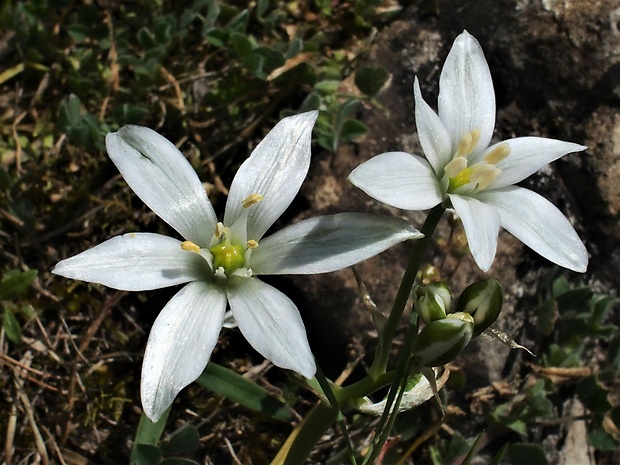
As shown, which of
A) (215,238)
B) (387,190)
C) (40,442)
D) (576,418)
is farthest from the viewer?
(576,418)

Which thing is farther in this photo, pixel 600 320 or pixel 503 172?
pixel 600 320

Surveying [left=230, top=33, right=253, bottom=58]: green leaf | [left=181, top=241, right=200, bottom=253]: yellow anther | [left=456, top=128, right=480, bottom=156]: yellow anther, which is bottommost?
[left=181, top=241, right=200, bottom=253]: yellow anther

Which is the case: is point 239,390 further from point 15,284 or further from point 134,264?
point 15,284

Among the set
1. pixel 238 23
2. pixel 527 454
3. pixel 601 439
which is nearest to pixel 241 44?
pixel 238 23

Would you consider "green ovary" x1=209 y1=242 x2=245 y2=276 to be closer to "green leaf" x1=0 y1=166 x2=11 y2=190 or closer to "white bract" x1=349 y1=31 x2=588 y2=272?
"white bract" x1=349 y1=31 x2=588 y2=272

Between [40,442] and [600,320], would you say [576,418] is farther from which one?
[40,442]

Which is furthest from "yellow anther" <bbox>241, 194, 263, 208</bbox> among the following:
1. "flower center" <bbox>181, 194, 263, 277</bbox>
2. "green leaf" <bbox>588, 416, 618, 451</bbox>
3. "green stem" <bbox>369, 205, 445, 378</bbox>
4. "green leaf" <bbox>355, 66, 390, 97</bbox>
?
"green leaf" <bbox>588, 416, 618, 451</bbox>

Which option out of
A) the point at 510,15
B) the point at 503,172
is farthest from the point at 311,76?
the point at 503,172
